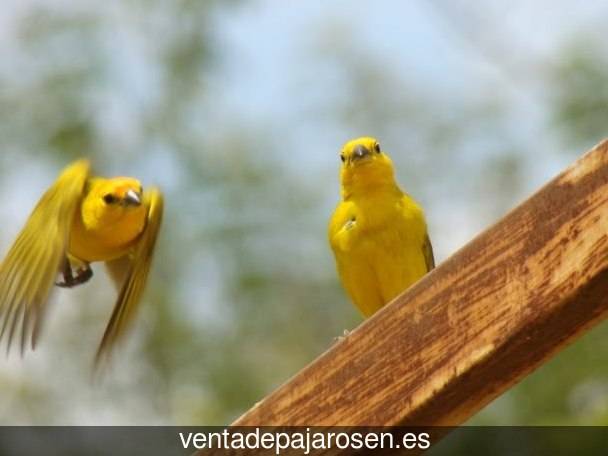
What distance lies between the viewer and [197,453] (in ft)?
12.8

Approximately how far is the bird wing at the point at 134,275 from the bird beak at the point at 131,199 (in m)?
0.09

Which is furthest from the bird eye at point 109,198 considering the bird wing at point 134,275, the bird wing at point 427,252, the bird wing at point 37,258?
the bird wing at point 427,252

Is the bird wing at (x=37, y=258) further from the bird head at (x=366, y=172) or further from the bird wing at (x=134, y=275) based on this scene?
the bird head at (x=366, y=172)

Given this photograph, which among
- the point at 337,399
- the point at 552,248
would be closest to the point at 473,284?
the point at 552,248

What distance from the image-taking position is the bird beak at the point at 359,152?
21.2 ft

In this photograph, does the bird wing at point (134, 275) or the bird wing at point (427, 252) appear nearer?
the bird wing at point (134, 275)

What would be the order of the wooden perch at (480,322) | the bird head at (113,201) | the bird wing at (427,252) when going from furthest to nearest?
1. the bird wing at (427,252)
2. the bird head at (113,201)
3. the wooden perch at (480,322)

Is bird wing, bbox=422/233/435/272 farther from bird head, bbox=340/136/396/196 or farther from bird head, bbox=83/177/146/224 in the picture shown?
bird head, bbox=83/177/146/224

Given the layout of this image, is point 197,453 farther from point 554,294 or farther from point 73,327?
point 73,327

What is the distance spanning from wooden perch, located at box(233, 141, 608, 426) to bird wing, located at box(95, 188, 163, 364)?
182 centimetres

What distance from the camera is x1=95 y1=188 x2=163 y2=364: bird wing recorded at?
212 inches

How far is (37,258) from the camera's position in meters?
5.23

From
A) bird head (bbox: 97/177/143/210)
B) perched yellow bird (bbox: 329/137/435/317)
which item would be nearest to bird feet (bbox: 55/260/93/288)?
bird head (bbox: 97/177/143/210)

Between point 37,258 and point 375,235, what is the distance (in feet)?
5.21
